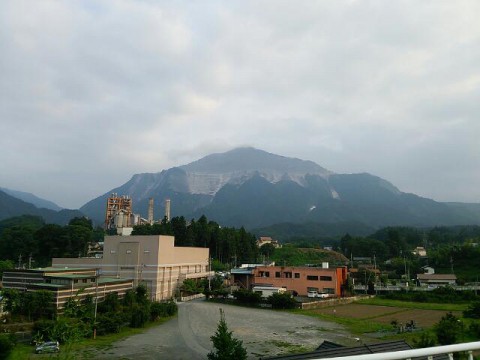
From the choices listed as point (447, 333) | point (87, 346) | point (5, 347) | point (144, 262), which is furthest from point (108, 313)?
point (447, 333)

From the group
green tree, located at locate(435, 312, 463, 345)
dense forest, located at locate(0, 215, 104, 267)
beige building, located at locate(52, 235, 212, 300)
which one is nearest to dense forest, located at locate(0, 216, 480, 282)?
dense forest, located at locate(0, 215, 104, 267)

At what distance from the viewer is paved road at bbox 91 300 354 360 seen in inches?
811

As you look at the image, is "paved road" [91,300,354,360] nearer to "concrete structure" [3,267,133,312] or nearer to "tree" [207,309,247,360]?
"concrete structure" [3,267,133,312]

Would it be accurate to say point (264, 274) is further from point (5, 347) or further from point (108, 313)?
point (5, 347)

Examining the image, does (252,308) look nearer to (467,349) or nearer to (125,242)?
(125,242)

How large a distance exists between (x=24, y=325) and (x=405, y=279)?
182 feet

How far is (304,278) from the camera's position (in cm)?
4697

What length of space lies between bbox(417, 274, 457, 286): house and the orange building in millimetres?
16138

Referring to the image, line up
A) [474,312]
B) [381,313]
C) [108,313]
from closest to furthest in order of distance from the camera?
1. [108,313]
2. [474,312]
3. [381,313]

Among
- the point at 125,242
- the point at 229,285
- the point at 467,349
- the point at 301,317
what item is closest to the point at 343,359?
the point at 467,349

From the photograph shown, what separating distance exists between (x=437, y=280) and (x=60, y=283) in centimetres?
4971

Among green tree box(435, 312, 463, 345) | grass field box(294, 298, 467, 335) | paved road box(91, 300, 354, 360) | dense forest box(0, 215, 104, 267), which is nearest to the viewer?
green tree box(435, 312, 463, 345)

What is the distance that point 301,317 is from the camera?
108 feet

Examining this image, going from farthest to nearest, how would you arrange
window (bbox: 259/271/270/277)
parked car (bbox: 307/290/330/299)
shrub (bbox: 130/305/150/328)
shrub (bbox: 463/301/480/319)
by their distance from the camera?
window (bbox: 259/271/270/277), parked car (bbox: 307/290/330/299), shrub (bbox: 463/301/480/319), shrub (bbox: 130/305/150/328)
